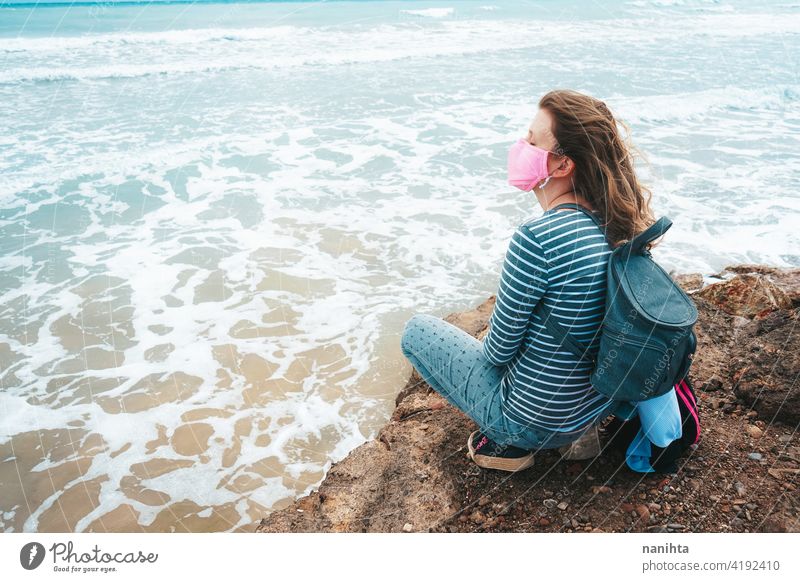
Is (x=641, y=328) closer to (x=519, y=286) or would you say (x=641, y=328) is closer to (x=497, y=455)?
(x=519, y=286)

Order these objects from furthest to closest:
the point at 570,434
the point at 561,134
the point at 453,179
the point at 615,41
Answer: the point at 615,41 → the point at 453,179 → the point at 570,434 → the point at 561,134

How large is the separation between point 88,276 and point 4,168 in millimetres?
4251

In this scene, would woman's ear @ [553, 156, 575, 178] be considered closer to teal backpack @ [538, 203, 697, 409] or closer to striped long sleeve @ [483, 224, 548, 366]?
teal backpack @ [538, 203, 697, 409]

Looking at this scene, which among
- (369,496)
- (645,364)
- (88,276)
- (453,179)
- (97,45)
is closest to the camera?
(645,364)

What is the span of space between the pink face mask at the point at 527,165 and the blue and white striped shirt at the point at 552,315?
238 mm

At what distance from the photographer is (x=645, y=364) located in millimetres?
2162

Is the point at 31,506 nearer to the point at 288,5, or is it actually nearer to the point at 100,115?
the point at 100,115

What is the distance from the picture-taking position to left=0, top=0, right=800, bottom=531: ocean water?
13.2ft

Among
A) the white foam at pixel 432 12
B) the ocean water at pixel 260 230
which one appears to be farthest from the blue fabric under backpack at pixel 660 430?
the white foam at pixel 432 12

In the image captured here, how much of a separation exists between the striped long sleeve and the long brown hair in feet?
1.14

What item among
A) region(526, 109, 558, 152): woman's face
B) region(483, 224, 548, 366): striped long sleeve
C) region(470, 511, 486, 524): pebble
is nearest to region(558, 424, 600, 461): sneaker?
region(470, 511, 486, 524): pebble

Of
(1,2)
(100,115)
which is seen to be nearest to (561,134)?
(100,115)

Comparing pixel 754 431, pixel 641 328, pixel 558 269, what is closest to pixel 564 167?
pixel 558 269

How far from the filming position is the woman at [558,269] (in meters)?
2.23
